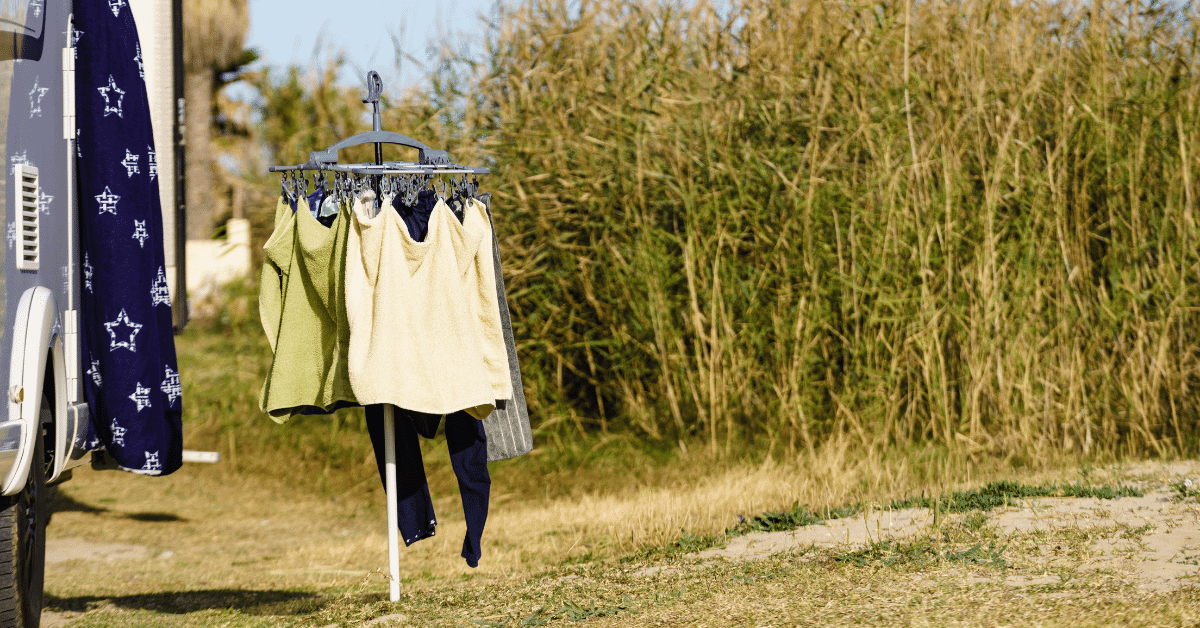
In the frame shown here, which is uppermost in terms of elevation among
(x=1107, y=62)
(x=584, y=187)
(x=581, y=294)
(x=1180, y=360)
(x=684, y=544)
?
(x=1107, y=62)

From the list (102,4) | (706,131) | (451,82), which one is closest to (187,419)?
(451,82)

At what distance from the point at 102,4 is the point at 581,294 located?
3.74 m

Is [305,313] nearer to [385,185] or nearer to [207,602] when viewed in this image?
[385,185]

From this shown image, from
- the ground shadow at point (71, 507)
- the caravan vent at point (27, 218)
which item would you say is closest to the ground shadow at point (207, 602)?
the caravan vent at point (27, 218)

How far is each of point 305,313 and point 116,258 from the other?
820 mm

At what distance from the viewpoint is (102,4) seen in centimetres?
372

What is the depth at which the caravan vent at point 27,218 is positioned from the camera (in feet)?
10.4

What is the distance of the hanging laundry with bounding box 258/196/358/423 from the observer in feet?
10.7

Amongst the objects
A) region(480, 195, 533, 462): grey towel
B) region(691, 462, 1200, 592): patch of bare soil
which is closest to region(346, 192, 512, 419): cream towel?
region(480, 195, 533, 462): grey towel

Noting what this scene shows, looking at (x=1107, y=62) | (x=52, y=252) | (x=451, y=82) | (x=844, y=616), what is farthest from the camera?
(x=451, y=82)

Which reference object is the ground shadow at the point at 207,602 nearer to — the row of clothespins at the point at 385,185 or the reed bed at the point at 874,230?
the row of clothespins at the point at 385,185

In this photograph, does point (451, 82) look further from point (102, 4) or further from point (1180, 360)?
point (1180, 360)

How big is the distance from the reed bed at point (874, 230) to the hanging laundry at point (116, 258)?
3307 mm

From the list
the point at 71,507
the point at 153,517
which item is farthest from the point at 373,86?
the point at 71,507
